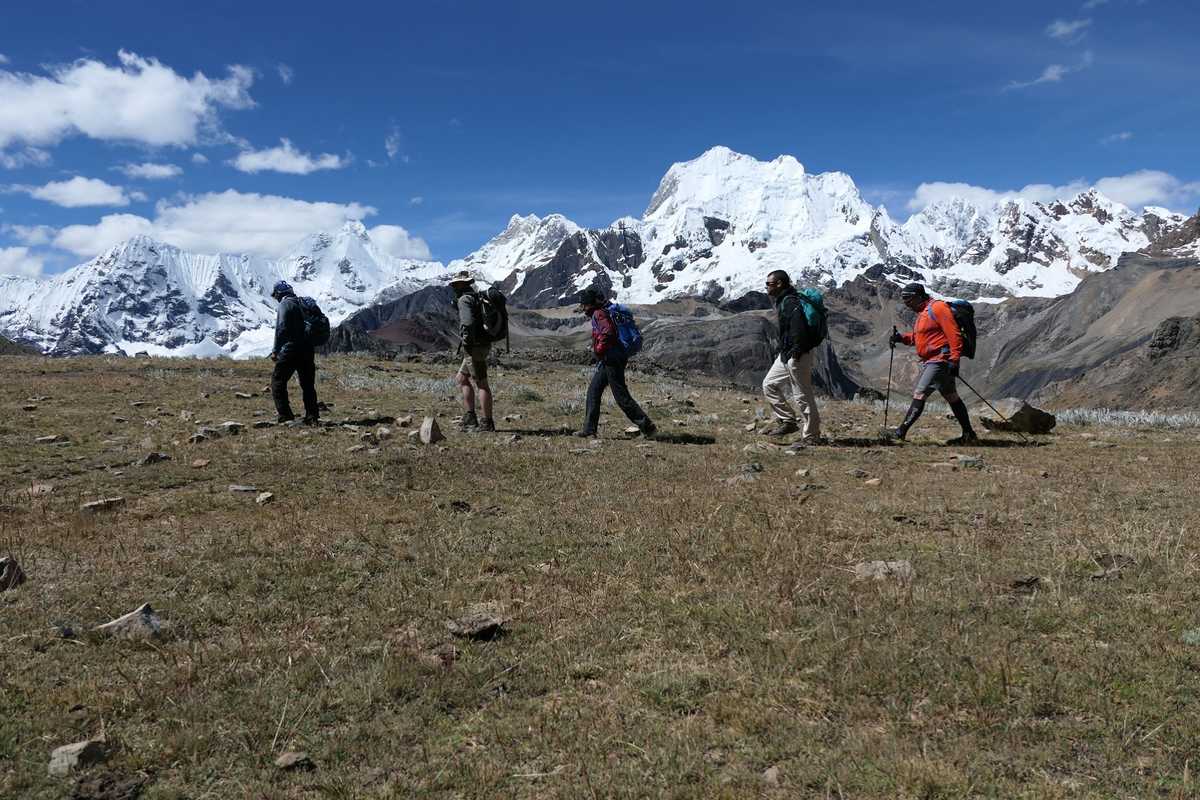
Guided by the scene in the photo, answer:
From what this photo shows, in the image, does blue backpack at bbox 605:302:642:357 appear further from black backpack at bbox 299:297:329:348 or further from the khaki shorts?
black backpack at bbox 299:297:329:348

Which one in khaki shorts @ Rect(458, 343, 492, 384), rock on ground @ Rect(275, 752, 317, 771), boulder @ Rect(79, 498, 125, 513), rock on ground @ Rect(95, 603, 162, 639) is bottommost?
rock on ground @ Rect(275, 752, 317, 771)

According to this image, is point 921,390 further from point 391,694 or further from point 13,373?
point 13,373

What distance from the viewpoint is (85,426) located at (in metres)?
13.7

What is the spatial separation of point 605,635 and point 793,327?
8836mm

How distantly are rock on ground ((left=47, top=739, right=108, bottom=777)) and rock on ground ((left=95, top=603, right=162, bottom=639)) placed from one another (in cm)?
130

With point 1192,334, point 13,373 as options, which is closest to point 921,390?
point 13,373

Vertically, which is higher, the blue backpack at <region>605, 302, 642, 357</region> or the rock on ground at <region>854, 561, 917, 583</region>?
the blue backpack at <region>605, 302, 642, 357</region>

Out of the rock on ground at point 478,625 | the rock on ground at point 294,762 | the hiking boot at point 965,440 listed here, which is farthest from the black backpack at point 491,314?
the rock on ground at point 294,762

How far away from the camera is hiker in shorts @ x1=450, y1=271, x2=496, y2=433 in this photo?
13422 millimetres

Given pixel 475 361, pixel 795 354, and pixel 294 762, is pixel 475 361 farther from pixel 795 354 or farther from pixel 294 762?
pixel 294 762

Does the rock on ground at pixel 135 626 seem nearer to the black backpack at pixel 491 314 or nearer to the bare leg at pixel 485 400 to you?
the bare leg at pixel 485 400

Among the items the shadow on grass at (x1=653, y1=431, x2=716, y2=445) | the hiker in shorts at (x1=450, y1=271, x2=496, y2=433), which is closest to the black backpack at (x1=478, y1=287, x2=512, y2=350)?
the hiker in shorts at (x1=450, y1=271, x2=496, y2=433)

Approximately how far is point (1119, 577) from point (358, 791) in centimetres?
543

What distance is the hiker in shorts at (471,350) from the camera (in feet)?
44.0
